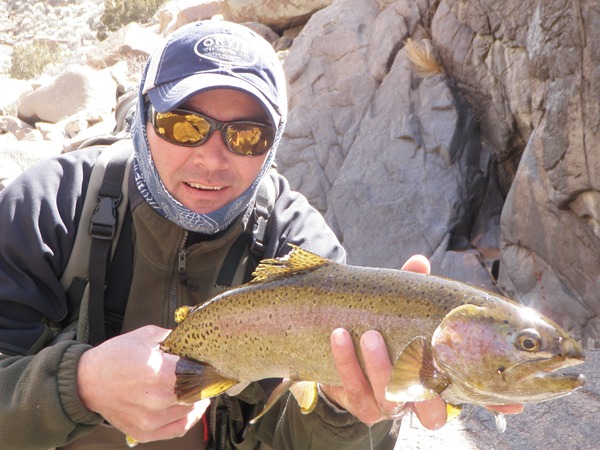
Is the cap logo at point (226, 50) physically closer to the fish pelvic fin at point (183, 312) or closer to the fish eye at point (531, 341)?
the fish pelvic fin at point (183, 312)

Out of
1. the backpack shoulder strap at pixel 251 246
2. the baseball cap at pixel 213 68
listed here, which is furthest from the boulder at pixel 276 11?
the backpack shoulder strap at pixel 251 246

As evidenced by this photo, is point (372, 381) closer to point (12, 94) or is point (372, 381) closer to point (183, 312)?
point (183, 312)

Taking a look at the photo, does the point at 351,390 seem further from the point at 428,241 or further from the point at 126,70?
the point at 126,70

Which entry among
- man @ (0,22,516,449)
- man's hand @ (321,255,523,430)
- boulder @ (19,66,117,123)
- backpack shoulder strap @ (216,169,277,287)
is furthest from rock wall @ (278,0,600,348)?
boulder @ (19,66,117,123)

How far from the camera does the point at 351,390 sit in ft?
8.30

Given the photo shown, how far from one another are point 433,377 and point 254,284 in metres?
0.76

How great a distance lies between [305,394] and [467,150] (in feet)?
27.5

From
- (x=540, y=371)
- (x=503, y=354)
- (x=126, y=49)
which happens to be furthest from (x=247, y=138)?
(x=126, y=49)

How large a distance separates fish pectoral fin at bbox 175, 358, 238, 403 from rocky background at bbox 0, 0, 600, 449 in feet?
6.93

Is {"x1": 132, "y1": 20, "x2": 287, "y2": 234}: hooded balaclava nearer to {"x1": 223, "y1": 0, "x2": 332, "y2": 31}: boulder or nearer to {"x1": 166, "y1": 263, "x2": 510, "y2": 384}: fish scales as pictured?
{"x1": 166, "y1": 263, "x2": 510, "y2": 384}: fish scales

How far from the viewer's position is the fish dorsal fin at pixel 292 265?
8.45 ft

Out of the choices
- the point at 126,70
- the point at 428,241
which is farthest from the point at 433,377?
the point at 126,70

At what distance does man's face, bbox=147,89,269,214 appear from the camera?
296 cm

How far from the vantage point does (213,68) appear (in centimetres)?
304
